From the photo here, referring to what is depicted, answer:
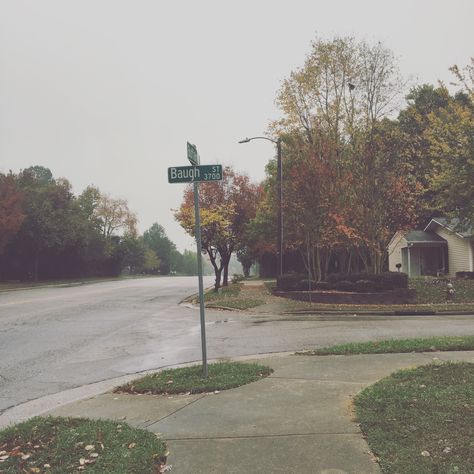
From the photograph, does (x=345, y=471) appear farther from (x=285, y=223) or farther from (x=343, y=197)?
(x=285, y=223)

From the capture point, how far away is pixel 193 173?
7.10 m

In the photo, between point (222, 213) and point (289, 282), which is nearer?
point (289, 282)

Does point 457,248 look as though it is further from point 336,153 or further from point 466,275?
point 336,153

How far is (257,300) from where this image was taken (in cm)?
2134

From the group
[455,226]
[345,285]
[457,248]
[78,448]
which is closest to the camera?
[78,448]

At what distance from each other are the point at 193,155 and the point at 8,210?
3949cm

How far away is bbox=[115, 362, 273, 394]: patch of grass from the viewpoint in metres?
6.79

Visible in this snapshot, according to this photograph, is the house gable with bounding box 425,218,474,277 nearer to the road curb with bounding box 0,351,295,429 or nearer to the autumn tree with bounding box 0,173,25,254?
the road curb with bounding box 0,351,295,429

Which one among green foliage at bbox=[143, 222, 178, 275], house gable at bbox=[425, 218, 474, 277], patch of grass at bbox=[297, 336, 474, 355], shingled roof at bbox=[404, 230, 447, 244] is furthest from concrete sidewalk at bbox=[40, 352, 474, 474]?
green foliage at bbox=[143, 222, 178, 275]

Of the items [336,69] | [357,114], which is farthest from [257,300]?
[336,69]

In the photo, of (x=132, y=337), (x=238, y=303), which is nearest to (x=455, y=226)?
(x=238, y=303)

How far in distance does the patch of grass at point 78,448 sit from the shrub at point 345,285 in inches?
664

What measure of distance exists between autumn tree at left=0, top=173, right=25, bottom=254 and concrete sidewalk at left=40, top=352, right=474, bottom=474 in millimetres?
38367

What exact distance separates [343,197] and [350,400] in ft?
60.2
